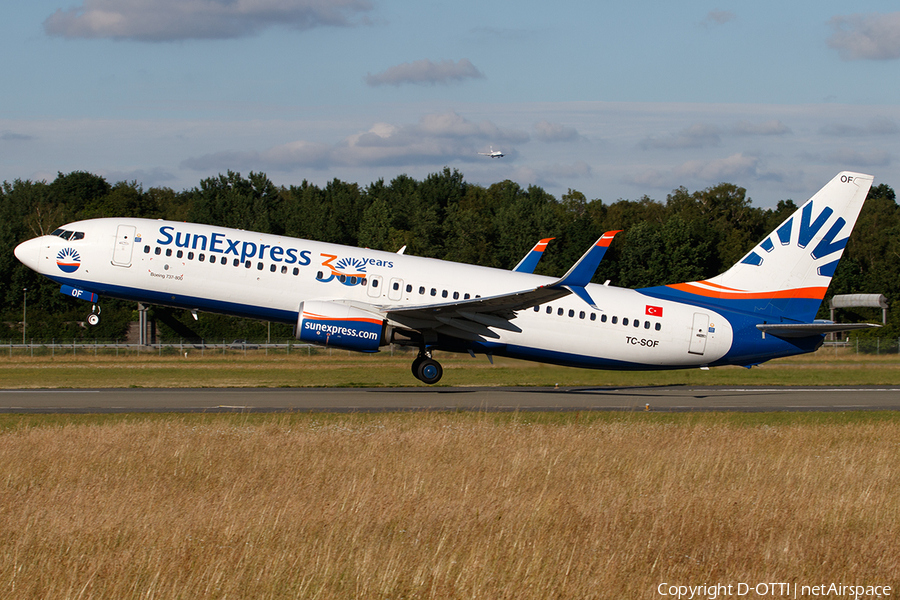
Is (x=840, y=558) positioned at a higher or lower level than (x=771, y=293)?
lower

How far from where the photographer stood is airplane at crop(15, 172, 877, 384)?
28.9m

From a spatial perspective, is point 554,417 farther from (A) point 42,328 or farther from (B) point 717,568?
(A) point 42,328

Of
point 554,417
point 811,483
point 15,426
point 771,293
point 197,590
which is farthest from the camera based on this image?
point 771,293

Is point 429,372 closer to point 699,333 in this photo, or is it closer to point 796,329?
point 699,333

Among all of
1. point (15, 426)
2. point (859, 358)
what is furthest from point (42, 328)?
point (859, 358)

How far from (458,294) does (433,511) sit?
19051 millimetres

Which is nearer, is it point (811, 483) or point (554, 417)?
point (811, 483)

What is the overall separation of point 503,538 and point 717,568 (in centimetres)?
237

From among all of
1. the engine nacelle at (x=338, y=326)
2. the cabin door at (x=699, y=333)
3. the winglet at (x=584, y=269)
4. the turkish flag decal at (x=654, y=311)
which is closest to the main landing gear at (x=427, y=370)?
the engine nacelle at (x=338, y=326)

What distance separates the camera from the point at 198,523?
34.2ft

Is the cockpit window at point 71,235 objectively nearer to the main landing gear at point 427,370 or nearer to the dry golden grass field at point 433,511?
the main landing gear at point 427,370

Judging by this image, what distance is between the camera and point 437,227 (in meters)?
110

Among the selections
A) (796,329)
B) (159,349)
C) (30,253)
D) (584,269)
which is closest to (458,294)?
(584,269)

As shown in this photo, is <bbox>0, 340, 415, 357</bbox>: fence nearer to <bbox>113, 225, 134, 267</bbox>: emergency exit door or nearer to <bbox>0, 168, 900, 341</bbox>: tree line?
<bbox>0, 168, 900, 341</bbox>: tree line
